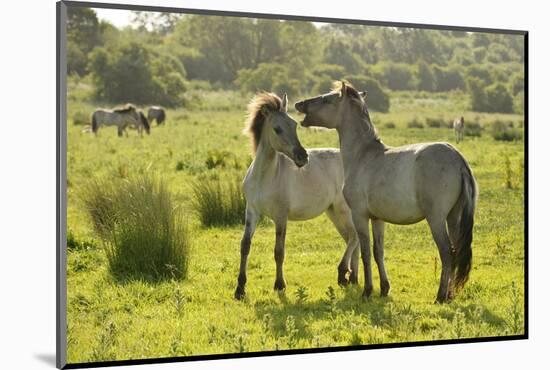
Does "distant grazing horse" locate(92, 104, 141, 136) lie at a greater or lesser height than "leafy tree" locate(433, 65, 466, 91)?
lesser

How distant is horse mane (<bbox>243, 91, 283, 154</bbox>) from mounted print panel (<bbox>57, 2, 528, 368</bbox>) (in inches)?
0.7

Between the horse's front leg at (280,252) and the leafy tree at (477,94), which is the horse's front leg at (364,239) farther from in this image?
the leafy tree at (477,94)

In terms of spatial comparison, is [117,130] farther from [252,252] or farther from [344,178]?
[344,178]

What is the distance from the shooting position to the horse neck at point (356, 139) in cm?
725

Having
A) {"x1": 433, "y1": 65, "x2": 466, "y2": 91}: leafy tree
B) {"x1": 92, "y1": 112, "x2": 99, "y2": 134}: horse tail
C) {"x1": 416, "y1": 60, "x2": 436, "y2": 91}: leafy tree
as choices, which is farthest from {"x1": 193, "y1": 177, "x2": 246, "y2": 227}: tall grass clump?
{"x1": 92, "y1": 112, "x2": 99, "y2": 134}: horse tail

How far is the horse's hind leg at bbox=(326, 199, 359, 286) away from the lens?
7.66 m

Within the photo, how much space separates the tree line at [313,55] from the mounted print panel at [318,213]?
0.03 metres

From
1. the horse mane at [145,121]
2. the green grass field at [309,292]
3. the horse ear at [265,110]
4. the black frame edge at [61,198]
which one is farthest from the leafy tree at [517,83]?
the horse mane at [145,121]

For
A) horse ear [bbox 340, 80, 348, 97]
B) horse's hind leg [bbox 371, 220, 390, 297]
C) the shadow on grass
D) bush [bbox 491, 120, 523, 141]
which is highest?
horse ear [bbox 340, 80, 348, 97]

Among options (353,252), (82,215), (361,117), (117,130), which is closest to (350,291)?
(353,252)

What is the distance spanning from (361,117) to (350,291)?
1491 mm

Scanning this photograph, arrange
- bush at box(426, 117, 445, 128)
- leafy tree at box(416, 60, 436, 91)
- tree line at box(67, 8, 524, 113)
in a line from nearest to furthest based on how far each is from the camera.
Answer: tree line at box(67, 8, 524, 113), leafy tree at box(416, 60, 436, 91), bush at box(426, 117, 445, 128)

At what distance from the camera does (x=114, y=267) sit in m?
7.16

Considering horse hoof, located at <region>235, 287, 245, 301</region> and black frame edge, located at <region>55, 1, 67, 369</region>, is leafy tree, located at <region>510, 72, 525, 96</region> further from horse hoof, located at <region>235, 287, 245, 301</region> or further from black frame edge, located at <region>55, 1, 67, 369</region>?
black frame edge, located at <region>55, 1, 67, 369</region>
